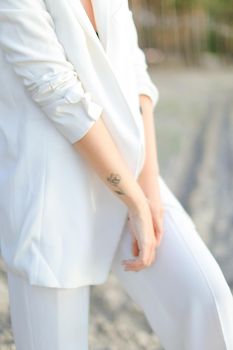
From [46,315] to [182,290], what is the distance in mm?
257

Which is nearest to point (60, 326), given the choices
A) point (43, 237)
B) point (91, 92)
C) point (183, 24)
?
point (43, 237)

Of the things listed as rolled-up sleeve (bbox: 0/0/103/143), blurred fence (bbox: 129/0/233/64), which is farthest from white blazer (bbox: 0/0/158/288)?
blurred fence (bbox: 129/0/233/64)

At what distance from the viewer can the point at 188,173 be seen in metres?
3.75

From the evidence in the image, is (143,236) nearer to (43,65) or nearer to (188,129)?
(43,65)

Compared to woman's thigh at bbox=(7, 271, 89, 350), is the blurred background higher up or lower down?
lower down

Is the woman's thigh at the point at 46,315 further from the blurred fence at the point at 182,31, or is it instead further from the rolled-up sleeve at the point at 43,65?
the blurred fence at the point at 182,31

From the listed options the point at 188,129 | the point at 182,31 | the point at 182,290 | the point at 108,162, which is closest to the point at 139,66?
the point at 108,162

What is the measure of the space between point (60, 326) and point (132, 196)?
0.28 metres

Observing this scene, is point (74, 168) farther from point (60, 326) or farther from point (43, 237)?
point (60, 326)

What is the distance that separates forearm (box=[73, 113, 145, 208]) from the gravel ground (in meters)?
0.91

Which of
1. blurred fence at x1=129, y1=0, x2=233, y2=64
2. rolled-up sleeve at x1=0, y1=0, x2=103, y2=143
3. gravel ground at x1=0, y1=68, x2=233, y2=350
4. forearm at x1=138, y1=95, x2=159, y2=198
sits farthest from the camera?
blurred fence at x1=129, y1=0, x2=233, y2=64

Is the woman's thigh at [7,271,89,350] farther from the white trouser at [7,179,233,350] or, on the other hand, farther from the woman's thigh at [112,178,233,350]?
the woman's thigh at [112,178,233,350]

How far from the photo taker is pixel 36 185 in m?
1.30

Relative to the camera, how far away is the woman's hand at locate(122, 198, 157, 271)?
4.47ft
